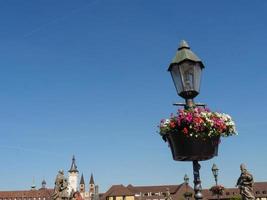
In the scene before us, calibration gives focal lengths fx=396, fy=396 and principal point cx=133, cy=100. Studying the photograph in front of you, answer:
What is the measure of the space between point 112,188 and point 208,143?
432ft

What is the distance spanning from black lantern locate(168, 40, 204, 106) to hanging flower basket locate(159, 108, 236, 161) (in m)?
0.33

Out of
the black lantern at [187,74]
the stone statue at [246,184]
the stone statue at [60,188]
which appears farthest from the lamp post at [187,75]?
the stone statue at [60,188]

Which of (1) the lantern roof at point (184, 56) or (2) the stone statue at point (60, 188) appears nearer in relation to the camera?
(1) the lantern roof at point (184, 56)

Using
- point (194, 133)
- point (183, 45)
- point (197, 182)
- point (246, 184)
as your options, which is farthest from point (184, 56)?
point (246, 184)

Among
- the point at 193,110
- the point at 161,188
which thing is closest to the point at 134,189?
the point at 161,188

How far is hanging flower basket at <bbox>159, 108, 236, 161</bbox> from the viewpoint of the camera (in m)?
6.83

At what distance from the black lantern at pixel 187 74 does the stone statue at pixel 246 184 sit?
24.4 feet

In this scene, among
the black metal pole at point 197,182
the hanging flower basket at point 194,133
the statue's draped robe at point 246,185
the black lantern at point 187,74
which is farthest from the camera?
the statue's draped robe at point 246,185

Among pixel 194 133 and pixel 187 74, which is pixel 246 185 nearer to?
pixel 194 133

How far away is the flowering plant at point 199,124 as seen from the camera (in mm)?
6844

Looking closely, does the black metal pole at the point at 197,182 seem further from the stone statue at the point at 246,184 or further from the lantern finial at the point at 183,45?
the stone statue at the point at 246,184

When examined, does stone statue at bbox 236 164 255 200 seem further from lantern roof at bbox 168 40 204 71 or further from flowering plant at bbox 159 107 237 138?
lantern roof at bbox 168 40 204 71

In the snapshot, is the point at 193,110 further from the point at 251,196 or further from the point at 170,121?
the point at 251,196

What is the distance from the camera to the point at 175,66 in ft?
23.8
